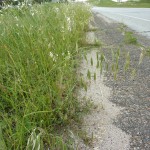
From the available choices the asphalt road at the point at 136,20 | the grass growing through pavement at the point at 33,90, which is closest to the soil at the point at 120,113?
the grass growing through pavement at the point at 33,90

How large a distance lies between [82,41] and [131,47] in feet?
3.60

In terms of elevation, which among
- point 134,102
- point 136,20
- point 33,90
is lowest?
point 136,20

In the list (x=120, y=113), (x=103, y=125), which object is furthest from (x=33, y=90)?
(x=120, y=113)

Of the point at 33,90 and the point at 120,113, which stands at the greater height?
the point at 33,90

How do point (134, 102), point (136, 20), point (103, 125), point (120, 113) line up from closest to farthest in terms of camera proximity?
point (103, 125), point (120, 113), point (134, 102), point (136, 20)

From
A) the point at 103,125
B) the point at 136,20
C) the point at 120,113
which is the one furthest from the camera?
the point at 136,20

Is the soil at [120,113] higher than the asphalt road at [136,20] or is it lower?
higher

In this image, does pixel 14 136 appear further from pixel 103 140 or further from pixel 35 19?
pixel 35 19

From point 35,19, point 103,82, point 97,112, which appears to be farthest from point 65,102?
point 35,19

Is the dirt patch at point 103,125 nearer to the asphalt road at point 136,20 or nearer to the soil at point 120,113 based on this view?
the soil at point 120,113

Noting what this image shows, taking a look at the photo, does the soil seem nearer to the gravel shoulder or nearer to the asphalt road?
the gravel shoulder

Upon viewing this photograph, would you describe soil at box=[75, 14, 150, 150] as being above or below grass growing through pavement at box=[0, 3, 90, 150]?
below

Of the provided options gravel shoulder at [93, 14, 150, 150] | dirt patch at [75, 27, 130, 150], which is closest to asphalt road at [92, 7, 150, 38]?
gravel shoulder at [93, 14, 150, 150]

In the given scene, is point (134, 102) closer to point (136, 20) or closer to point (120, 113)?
point (120, 113)
